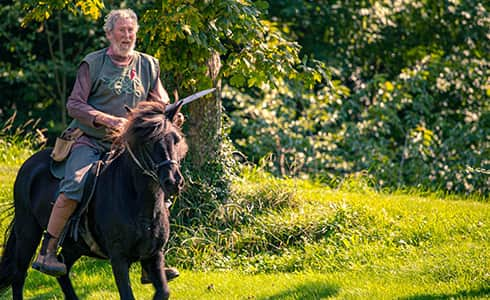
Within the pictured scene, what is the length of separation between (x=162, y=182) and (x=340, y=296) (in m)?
2.42

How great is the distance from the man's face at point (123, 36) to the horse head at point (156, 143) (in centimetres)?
74

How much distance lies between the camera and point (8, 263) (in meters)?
6.80

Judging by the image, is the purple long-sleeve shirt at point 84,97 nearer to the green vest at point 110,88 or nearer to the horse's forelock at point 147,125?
the green vest at point 110,88

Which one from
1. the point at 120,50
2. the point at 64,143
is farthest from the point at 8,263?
the point at 120,50

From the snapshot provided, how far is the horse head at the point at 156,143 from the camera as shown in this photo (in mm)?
5180

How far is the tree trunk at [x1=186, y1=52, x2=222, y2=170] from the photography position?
887cm

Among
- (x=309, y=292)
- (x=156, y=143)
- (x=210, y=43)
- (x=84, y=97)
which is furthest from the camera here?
(x=210, y=43)

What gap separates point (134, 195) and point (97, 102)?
3.03 ft

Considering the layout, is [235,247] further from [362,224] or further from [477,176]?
[477,176]

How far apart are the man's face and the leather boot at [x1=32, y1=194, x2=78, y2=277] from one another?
1213mm

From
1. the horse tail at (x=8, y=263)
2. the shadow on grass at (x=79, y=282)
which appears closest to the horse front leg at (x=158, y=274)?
the horse tail at (x=8, y=263)

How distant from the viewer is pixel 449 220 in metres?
8.79

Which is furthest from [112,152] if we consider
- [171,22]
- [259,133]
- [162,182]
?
[259,133]

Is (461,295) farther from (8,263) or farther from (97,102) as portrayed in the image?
(8,263)
